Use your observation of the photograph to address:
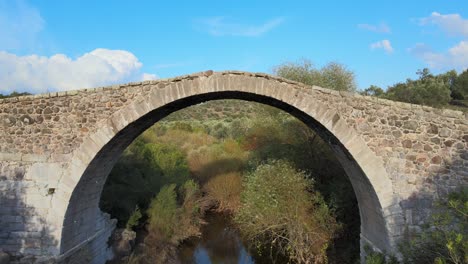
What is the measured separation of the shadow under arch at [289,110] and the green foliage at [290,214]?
79.8 inches

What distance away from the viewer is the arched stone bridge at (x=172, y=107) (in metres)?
7.09

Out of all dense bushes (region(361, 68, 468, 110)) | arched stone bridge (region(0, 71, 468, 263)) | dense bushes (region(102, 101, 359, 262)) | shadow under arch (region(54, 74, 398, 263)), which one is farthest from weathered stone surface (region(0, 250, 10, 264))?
dense bushes (region(361, 68, 468, 110))

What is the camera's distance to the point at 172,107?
8.21 metres

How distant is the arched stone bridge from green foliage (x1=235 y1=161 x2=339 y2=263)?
2627mm

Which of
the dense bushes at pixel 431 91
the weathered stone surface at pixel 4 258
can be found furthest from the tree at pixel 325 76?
the weathered stone surface at pixel 4 258

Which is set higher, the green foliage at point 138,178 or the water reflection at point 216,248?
the green foliage at point 138,178

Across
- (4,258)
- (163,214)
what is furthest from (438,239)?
(163,214)

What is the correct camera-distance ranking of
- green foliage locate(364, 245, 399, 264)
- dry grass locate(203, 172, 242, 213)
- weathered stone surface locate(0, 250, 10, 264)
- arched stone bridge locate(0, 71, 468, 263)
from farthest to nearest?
dry grass locate(203, 172, 242, 213) < weathered stone surface locate(0, 250, 10, 264) < arched stone bridge locate(0, 71, 468, 263) < green foliage locate(364, 245, 399, 264)

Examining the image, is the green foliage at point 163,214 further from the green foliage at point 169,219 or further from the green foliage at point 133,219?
the green foliage at point 133,219

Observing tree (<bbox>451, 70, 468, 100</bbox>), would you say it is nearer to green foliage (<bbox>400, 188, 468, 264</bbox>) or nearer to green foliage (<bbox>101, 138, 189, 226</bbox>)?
green foliage (<bbox>101, 138, 189, 226</bbox>)

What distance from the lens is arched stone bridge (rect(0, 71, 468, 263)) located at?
7.09 metres

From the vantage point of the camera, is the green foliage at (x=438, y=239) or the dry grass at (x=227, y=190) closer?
the green foliage at (x=438, y=239)

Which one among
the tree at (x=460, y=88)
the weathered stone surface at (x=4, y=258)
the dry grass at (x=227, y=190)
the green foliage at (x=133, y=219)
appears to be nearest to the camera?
the weathered stone surface at (x=4, y=258)

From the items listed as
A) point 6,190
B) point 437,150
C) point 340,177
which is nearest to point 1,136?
point 6,190
